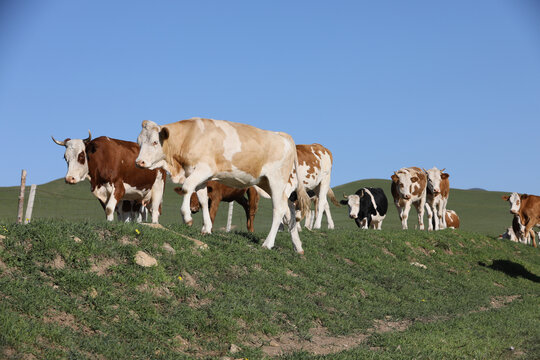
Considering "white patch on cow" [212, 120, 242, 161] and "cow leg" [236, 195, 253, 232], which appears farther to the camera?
"cow leg" [236, 195, 253, 232]

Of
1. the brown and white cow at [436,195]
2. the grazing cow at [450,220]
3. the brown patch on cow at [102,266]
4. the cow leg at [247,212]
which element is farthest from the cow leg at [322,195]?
the grazing cow at [450,220]

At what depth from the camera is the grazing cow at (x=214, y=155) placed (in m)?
12.2

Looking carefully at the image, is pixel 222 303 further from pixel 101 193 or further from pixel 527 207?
pixel 527 207

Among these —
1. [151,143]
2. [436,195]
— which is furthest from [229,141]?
[436,195]

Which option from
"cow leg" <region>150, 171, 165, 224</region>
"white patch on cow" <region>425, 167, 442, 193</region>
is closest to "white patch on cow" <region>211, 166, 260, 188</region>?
"cow leg" <region>150, 171, 165, 224</region>

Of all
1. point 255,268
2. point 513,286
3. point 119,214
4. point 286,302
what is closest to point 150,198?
point 119,214

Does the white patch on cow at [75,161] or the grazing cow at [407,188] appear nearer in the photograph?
the white patch on cow at [75,161]

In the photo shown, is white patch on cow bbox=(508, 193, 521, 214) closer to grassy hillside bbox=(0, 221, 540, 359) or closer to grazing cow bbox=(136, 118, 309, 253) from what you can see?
grassy hillside bbox=(0, 221, 540, 359)

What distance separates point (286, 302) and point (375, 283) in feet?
14.2

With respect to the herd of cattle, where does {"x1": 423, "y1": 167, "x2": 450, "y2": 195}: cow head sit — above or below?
above

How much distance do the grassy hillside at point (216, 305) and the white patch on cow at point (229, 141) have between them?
192 cm

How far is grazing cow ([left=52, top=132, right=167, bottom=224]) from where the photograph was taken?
597 inches

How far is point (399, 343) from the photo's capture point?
920 cm

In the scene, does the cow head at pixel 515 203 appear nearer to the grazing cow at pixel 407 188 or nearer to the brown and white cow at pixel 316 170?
the grazing cow at pixel 407 188
